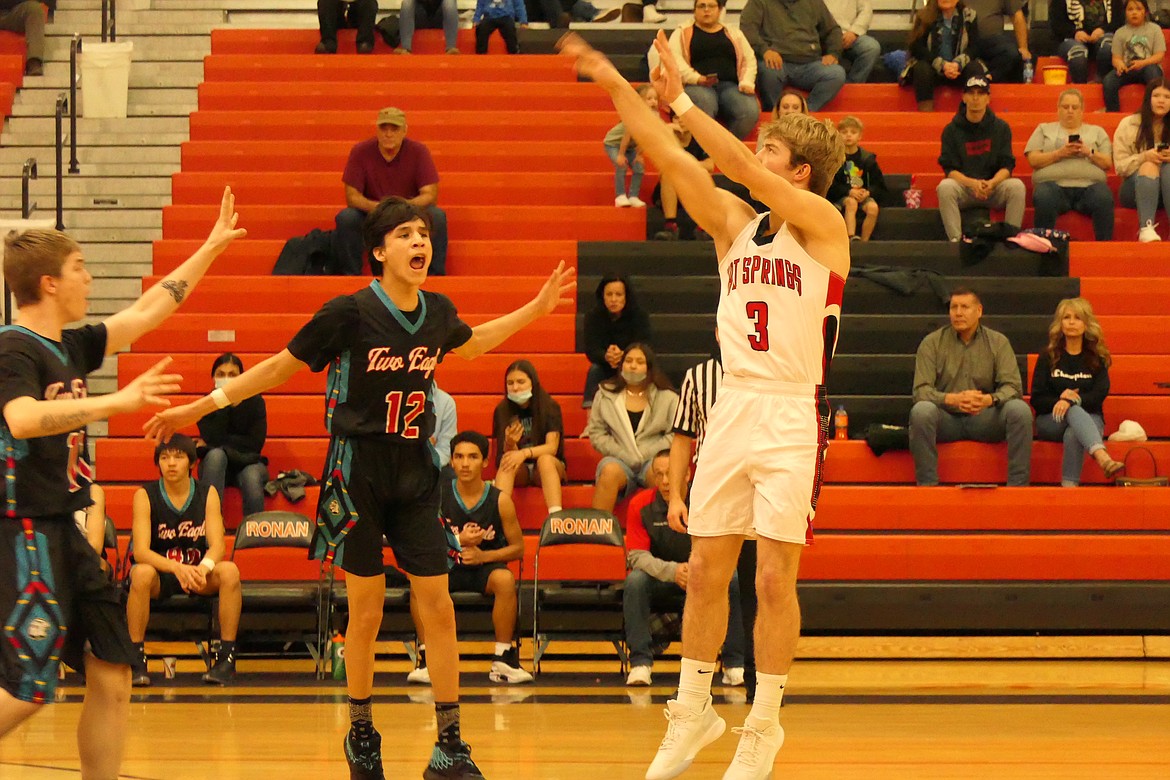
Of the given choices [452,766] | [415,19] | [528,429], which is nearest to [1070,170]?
[528,429]

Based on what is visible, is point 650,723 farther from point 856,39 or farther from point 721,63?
point 856,39

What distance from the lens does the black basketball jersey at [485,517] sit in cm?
832

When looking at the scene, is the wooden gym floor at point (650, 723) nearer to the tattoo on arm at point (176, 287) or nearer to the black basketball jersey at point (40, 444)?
the black basketball jersey at point (40, 444)

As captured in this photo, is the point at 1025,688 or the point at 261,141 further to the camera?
the point at 261,141

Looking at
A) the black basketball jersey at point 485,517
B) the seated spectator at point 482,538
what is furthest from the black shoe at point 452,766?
the black basketball jersey at point 485,517

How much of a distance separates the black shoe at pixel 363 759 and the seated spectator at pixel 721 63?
24.4 ft

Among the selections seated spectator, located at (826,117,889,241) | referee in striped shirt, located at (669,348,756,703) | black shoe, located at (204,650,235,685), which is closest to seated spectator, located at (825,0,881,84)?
seated spectator, located at (826,117,889,241)

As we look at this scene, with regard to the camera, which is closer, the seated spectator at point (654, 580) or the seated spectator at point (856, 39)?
the seated spectator at point (654, 580)

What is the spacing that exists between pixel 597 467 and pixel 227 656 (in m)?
2.65

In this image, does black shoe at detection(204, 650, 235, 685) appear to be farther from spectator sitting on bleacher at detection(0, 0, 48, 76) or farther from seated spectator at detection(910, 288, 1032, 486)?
spectator sitting on bleacher at detection(0, 0, 48, 76)

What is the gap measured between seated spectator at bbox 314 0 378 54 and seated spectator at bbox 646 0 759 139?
2821 millimetres

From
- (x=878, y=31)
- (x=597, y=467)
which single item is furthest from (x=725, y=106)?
(x=597, y=467)

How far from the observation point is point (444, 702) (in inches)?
189

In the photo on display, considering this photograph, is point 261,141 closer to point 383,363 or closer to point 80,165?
point 80,165
